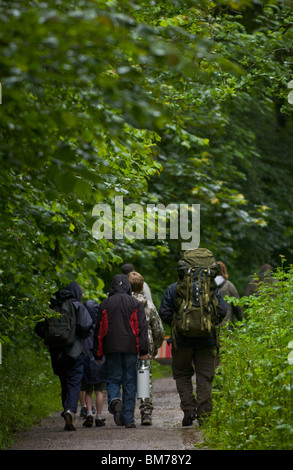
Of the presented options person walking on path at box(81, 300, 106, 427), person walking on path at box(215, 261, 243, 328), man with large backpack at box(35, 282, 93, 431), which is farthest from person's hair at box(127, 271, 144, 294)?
person walking on path at box(215, 261, 243, 328)

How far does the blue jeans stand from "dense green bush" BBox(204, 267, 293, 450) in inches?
44.3

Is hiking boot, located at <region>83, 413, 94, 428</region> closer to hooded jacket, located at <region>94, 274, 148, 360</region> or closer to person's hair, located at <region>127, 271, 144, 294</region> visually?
hooded jacket, located at <region>94, 274, 148, 360</region>

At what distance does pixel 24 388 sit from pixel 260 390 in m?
5.83

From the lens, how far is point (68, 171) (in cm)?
455

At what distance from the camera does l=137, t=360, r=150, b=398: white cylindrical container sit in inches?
400

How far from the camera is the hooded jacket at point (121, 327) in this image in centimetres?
992

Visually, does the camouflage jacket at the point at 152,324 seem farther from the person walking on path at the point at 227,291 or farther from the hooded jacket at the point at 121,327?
the person walking on path at the point at 227,291

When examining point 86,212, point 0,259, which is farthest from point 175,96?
point 0,259

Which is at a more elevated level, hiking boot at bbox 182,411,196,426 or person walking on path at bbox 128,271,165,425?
person walking on path at bbox 128,271,165,425

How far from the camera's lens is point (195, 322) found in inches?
362

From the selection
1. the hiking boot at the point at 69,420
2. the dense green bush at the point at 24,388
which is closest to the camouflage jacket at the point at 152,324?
the hiking boot at the point at 69,420

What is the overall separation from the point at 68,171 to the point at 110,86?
549 millimetres

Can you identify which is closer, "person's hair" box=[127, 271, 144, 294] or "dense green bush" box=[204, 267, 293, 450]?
"dense green bush" box=[204, 267, 293, 450]
